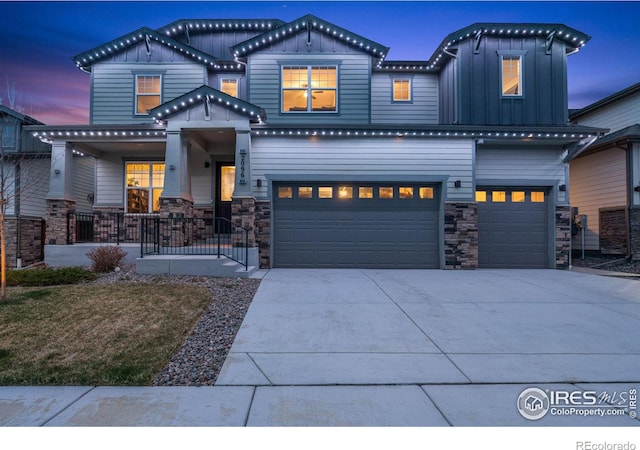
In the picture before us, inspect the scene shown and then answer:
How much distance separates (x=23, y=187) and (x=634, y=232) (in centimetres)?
2347

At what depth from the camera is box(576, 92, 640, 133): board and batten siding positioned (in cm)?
1400

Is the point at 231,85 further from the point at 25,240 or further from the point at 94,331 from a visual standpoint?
the point at 94,331

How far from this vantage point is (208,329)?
5.06 meters

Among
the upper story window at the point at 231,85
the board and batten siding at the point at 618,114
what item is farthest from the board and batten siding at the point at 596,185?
the upper story window at the point at 231,85

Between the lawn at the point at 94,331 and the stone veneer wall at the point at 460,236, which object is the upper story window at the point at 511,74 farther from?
the lawn at the point at 94,331

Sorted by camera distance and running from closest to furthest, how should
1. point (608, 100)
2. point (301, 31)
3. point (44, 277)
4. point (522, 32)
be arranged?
point (44, 277)
point (301, 31)
point (522, 32)
point (608, 100)

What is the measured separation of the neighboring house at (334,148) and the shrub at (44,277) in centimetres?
183

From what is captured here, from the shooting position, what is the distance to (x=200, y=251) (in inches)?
381

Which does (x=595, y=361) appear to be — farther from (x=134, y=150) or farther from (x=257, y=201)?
(x=134, y=150)

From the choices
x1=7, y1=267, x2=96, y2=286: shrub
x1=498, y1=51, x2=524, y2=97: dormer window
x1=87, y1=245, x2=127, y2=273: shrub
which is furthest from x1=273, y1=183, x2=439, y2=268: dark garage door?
x1=498, y1=51, x2=524, y2=97: dormer window

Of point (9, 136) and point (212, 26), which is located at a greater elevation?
point (212, 26)

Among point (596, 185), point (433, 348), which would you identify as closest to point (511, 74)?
point (596, 185)

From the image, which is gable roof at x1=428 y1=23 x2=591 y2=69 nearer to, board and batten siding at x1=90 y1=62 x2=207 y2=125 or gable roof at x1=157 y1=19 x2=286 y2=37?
gable roof at x1=157 y1=19 x2=286 y2=37

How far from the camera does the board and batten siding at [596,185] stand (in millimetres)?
13352
